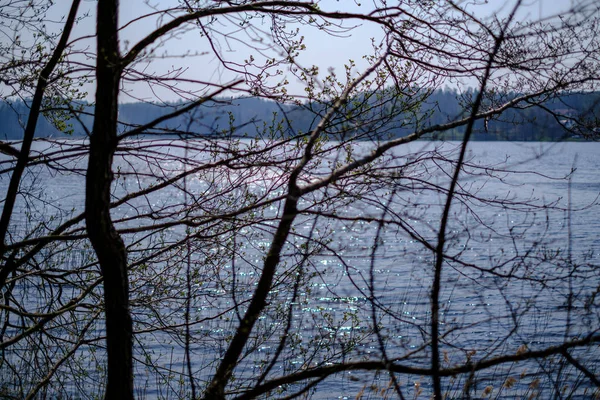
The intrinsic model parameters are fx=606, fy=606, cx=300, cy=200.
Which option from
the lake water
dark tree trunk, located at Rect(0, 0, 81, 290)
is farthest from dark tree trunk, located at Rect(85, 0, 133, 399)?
dark tree trunk, located at Rect(0, 0, 81, 290)

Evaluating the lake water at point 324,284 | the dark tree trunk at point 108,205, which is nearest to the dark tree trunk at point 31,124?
the lake water at point 324,284

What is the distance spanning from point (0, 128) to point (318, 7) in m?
3.95

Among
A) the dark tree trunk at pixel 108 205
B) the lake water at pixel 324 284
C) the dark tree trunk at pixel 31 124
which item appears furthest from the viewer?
the dark tree trunk at pixel 31 124

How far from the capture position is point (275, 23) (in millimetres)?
4258

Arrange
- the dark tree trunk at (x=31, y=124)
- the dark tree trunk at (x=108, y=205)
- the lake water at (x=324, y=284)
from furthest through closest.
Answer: the dark tree trunk at (x=31, y=124) → the lake water at (x=324, y=284) → the dark tree trunk at (x=108, y=205)

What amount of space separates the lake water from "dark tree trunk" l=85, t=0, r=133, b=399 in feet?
1.35

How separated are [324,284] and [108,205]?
7.29 feet

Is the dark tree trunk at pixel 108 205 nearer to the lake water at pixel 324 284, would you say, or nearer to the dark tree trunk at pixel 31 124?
the lake water at pixel 324 284

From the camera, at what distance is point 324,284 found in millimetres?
5047

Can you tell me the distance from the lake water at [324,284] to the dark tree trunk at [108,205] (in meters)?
0.41

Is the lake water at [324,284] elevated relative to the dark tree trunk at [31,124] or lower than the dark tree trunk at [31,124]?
lower

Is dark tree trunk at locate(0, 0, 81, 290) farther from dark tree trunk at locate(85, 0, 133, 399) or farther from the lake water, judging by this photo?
dark tree trunk at locate(85, 0, 133, 399)

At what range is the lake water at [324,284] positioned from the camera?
3621 millimetres

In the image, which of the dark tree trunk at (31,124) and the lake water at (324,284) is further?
the dark tree trunk at (31,124)
